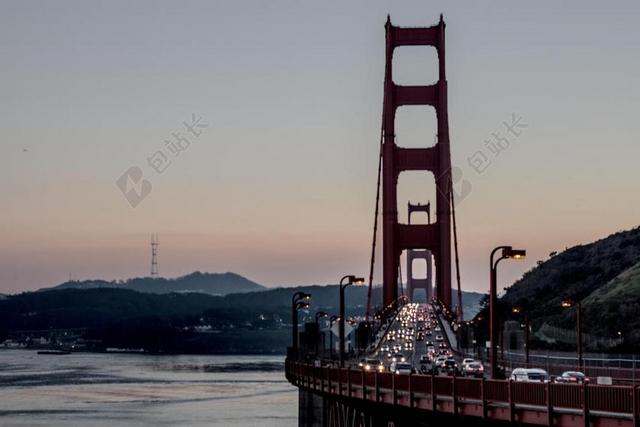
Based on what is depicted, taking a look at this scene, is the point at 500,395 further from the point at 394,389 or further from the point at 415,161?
the point at 415,161

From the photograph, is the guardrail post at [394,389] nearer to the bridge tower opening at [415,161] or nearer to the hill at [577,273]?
the bridge tower opening at [415,161]

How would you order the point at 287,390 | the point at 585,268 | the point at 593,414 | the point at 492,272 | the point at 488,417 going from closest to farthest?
the point at 593,414 < the point at 488,417 < the point at 492,272 < the point at 585,268 < the point at 287,390

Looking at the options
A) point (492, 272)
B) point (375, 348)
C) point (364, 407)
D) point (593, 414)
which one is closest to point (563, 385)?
point (593, 414)

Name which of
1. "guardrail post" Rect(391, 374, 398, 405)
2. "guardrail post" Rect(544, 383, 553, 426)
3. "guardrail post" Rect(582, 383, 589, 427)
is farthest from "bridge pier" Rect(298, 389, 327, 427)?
"guardrail post" Rect(582, 383, 589, 427)

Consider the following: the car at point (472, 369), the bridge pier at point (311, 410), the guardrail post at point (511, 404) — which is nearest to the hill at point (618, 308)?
the car at point (472, 369)

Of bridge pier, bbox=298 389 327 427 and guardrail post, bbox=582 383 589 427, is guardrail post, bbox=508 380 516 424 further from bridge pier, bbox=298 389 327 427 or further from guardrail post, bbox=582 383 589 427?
bridge pier, bbox=298 389 327 427

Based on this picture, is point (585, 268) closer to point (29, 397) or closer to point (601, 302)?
point (601, 302)
